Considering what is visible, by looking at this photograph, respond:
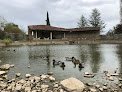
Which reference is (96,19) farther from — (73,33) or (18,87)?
(18,87)

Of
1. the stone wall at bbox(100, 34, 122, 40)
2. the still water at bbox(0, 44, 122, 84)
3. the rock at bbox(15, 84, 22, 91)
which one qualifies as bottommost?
the rock at bbox(15, 84, 22, 91)

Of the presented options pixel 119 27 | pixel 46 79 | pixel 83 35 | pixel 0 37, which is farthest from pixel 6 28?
pixel 119 27

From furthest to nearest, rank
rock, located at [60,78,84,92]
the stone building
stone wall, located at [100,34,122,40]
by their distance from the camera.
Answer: the stone building < stone wall, located at [100,34,122,40] < rock, located at [60,78,84,92]

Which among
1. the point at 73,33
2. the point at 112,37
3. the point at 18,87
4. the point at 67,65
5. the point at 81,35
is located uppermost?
the point at 73,33

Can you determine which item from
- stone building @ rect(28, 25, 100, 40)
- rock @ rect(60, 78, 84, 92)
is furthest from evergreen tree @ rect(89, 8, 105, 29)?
rock @ rect(60, 78, 84, 92)

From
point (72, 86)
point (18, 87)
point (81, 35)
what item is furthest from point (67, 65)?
point (81, 35)

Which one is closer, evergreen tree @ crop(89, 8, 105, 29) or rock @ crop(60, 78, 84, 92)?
rock @ crop(60, 78, 84, 92)

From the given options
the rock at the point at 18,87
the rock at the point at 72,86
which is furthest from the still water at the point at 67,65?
the rock at the point at 18,87

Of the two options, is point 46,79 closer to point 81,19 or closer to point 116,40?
point 116,40

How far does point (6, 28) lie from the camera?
Answer: 116ft

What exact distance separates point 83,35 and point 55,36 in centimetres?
978

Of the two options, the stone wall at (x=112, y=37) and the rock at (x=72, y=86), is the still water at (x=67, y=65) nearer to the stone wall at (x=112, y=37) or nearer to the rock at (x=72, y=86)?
the rock at (x=72, y=86)

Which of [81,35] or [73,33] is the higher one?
[73,33]

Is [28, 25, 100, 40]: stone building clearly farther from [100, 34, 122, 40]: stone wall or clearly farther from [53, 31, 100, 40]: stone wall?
[100, 34, 122, 40]: stone wall
